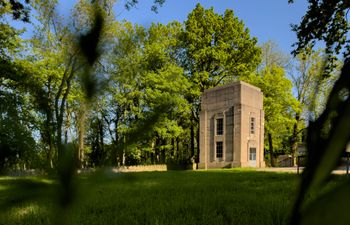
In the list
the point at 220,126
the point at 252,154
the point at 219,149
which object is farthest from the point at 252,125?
the point at 219,149

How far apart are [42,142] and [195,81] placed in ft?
82.1

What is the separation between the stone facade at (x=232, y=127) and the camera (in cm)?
2295

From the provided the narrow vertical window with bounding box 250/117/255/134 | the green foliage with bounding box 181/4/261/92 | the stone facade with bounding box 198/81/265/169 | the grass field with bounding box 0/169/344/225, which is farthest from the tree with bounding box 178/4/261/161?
the grass field with bounding box 0/169/344/225

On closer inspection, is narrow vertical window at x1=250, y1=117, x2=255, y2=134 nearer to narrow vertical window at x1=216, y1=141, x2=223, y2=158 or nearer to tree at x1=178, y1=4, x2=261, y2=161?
narrow vertical window at x1=216, y1=141, x2=223, y2=158

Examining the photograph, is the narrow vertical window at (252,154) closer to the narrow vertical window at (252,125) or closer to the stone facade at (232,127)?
the stone facade at (232,127)

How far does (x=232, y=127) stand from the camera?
2350 centimetres

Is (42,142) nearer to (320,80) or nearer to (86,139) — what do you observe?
(86,139)

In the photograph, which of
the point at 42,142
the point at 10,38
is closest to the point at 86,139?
the point at 42,142

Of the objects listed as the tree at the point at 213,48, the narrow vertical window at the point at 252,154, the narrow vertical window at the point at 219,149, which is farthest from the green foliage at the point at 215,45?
the narrow vertical window at the point at 252,154

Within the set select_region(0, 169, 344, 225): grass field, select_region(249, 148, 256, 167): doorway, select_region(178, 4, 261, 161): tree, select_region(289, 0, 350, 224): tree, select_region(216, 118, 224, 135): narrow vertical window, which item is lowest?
select_region(249, 148, 256, 167): doorway

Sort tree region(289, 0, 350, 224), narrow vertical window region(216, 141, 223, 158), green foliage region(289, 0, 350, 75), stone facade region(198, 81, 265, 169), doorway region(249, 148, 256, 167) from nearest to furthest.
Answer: tree region(289, 0, 350, 224)
green foliage region(289, 0, 350, 75)
stone facade region(198, 81, 265, 169)
doorway region(249, 148, 256, 167)
narrow vertical window region(216, 141, 223, 158)

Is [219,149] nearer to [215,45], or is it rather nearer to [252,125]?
[252,125]

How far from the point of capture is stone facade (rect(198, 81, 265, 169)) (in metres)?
23.0

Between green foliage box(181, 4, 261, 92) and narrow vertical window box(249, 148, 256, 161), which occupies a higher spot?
green foliage box(181, 4, 261, 92)
